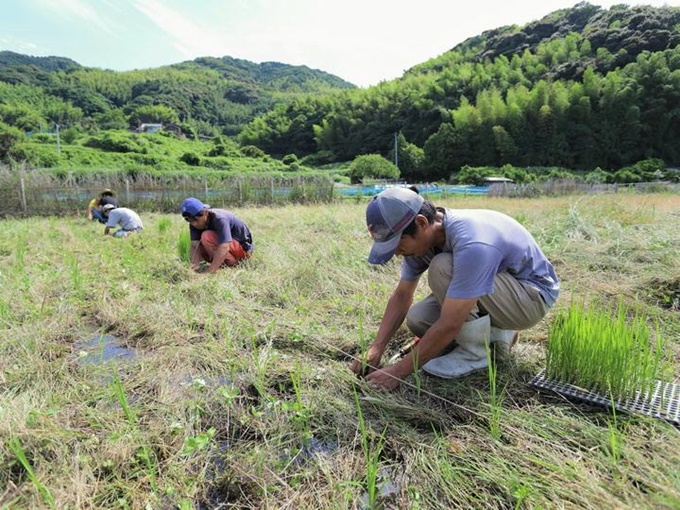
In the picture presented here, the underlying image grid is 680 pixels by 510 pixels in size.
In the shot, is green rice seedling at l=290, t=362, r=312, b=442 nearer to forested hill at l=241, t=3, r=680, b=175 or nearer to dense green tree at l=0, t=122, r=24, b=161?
dense green tree at l=0, t=122, r=24, b=161

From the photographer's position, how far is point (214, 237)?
155 inches

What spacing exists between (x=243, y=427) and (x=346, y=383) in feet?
1.54

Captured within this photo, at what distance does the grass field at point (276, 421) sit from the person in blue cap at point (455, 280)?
12 centimetres

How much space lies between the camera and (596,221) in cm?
630

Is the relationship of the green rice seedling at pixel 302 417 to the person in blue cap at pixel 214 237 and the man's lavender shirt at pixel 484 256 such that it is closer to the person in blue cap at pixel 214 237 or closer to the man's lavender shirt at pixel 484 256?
the man's lavender shirt at pixel 484 256

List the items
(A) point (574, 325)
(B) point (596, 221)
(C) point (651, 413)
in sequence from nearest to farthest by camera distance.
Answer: (C) point (651, 413) → (A) point (574, 325) → (B) point (596, 221)

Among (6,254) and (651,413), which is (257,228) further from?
(651,413)

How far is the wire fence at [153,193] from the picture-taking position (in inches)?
453

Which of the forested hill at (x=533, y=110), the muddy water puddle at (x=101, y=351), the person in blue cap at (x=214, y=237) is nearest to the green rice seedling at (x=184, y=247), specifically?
the person in blue cap at (x=214, y=237)

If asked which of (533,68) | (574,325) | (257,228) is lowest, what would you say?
(257,228)

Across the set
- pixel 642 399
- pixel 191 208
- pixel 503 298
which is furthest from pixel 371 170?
pixel 642 399

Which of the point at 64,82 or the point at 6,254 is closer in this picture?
the point at 6,254

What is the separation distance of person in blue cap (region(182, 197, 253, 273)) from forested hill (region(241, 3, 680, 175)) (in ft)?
146

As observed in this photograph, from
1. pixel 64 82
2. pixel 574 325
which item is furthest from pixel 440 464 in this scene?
pixel 64 82
